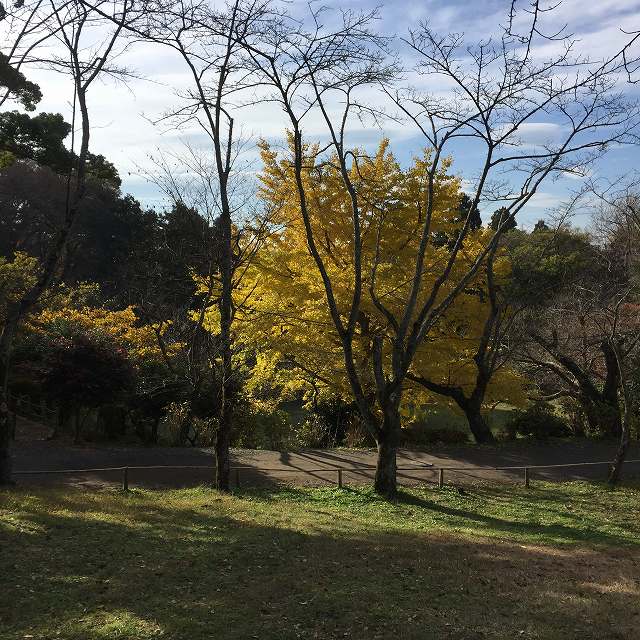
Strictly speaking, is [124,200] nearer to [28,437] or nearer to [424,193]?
[28,437]

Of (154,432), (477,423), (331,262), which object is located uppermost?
(331,262)

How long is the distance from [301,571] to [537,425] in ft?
53.0

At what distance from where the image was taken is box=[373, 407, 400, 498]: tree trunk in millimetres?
13773

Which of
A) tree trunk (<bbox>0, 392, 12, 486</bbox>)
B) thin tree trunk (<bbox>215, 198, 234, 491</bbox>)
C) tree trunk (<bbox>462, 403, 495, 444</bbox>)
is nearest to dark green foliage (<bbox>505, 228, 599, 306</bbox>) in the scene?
tree trunk (<bbox>462, 403, 495, 444</bbox>)

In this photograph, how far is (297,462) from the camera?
58.8ft

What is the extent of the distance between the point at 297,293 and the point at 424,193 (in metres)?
4.29

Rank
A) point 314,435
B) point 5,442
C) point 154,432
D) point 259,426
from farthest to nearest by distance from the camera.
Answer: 1. point 259,426
2. point 314,435
3. point 154,432
4. point 5,442

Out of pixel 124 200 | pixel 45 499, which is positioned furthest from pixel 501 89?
pixel 124 200

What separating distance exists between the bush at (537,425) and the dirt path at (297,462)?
81 cm

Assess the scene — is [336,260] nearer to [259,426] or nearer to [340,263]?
[340,263]

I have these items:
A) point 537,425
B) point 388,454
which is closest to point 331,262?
point 388,454

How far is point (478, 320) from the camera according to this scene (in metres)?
19.6

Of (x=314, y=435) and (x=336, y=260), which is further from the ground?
(x=336, y=260)

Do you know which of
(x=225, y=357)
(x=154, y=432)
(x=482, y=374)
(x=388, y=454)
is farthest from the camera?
(x=154, y=432)
